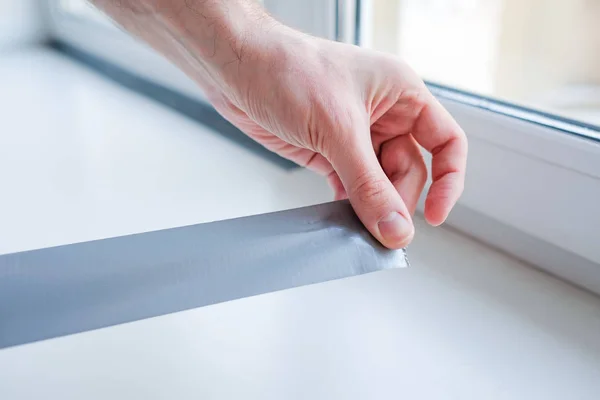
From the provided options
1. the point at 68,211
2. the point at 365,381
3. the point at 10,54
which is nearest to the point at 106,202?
the point at 68,211

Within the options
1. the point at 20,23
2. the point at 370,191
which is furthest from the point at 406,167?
the point at 20,23

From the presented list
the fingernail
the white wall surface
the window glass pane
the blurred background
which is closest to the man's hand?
the fingernail

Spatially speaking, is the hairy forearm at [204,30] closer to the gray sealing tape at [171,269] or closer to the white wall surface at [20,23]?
the gray sealing tape at [171,269]

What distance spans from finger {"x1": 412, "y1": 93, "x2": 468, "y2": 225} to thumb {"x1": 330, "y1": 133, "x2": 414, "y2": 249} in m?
0.08

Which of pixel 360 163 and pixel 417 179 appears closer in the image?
pixel 360 163

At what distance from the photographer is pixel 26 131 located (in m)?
1.03

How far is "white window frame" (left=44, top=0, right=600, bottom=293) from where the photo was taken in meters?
0.59

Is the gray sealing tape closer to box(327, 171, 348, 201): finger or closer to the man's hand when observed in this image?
the man's hand

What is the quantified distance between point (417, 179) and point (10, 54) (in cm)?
113

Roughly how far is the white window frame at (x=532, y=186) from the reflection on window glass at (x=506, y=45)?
0.10 feet

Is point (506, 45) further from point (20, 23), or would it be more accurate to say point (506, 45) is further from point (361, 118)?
point (20, 23)

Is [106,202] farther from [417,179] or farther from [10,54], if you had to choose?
[10,54]

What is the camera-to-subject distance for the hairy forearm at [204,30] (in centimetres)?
59

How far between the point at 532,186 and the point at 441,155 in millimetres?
96
